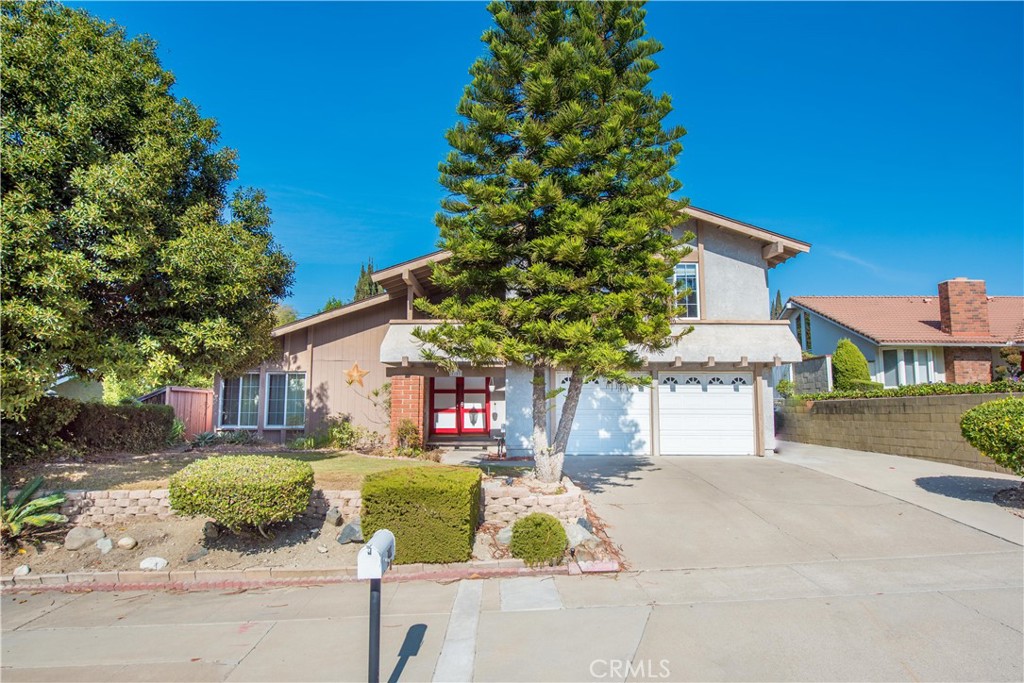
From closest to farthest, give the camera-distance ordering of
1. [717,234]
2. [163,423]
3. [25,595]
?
[25,595], [163,423], [717,234]

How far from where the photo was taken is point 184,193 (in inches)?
387

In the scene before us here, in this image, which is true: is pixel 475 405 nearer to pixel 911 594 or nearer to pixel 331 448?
pixel 331 448

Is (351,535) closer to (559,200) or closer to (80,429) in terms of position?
(559,200)

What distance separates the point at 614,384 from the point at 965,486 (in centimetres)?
710

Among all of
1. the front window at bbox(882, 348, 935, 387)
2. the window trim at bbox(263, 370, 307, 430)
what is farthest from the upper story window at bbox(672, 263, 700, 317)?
the window trim at bbox(263, 370, 307, 430)

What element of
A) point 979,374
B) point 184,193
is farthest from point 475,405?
point 979,374

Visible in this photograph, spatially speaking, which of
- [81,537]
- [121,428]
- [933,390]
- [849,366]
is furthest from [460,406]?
[849,366]

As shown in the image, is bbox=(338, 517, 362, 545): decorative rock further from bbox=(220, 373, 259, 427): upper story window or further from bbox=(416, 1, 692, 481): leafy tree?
bbox=(220, 373, 259, 427): upper story window

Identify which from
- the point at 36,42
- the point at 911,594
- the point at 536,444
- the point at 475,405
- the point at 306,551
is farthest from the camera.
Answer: the point at 475,405

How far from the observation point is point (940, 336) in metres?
18.9

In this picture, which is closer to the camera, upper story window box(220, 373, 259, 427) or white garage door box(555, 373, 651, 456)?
white garage door box(555, 373, 651, 456)

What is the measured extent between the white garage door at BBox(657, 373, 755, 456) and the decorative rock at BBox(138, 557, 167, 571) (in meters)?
10.7

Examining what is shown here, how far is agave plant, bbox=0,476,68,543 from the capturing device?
7.23 meters

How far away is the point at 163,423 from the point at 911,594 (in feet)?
48.2
